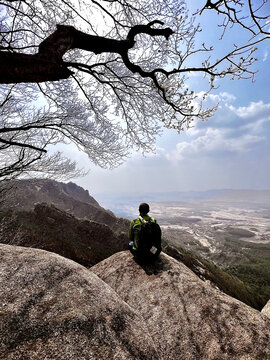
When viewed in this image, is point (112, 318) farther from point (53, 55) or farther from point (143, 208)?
point (53, 55)

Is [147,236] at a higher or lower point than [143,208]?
lower

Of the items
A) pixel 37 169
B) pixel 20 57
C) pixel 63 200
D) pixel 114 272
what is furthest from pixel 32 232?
pixel 63 200

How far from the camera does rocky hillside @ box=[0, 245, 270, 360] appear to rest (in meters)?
2.35

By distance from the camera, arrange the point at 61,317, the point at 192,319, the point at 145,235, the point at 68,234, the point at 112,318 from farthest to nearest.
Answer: the point at 68,234
the point at 145,235
the point at 192,319
the point at 112,318
the point at 61,317

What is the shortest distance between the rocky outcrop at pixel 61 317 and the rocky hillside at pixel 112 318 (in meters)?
0.01

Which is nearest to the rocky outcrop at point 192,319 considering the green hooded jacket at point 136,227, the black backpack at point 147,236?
the black backpack at point 147,236

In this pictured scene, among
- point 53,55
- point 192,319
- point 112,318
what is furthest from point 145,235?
point 53,55

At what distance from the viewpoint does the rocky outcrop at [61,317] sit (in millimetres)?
2248

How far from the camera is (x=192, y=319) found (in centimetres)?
394

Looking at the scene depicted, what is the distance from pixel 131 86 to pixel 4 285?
7.17 metres

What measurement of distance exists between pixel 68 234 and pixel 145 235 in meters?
25.7

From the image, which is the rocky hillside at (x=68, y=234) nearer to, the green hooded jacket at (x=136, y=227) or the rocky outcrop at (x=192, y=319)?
the green hooded jacket at (x=136, y=227)

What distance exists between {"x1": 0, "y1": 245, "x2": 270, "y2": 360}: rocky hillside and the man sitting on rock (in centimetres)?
74

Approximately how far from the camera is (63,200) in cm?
9025
